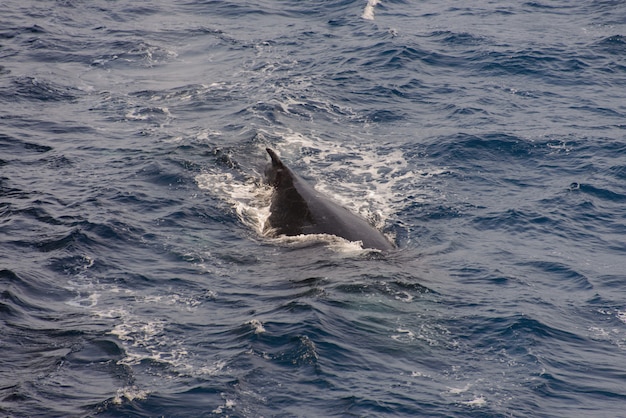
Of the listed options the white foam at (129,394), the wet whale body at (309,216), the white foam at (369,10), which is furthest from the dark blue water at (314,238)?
the white foam at (369,10)

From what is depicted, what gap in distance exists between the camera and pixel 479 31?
4806cm

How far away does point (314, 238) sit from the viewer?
24.6m

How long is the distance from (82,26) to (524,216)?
103ft

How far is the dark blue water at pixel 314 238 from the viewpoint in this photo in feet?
60.6

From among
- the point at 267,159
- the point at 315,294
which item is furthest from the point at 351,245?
the point at 267,159

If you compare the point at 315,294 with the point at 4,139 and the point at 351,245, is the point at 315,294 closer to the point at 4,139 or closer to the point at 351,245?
the point at 351,245

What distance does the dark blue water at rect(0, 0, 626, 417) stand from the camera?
727 inches

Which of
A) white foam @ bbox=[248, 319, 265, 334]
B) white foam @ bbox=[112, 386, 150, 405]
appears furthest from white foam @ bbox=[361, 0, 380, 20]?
white foam @ bbox=[112, 386, 150, 405]

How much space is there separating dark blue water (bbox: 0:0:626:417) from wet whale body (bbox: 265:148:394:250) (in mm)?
531

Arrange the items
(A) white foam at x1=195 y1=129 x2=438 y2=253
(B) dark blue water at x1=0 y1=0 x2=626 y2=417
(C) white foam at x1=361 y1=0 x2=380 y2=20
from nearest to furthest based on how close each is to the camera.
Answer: (B) dark blue water at x1=0 y1=0 x2=626 y2=417 → (A) white foam at x1=195 y1=129 x2=438 y2=253 → (C) white foam at x1=361 y1=0 x2=380 y2=20

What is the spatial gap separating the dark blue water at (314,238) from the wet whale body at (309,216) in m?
0.53

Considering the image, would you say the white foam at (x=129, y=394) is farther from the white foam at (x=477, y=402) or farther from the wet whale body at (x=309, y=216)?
the wet whale body at (x=309, y=216)

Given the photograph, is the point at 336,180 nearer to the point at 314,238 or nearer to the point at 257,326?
the point at 314,238

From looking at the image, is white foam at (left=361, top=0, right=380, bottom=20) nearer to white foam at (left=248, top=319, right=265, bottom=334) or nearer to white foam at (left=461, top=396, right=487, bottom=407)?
white foam at (left=248, top=319, right=265, bottom=334)
